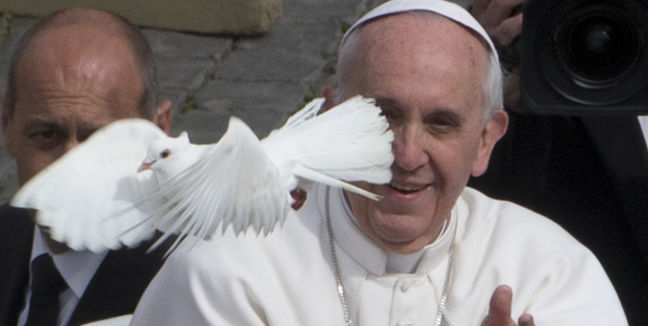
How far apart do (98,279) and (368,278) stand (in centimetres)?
60

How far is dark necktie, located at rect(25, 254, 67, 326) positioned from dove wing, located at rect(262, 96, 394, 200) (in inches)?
32.9

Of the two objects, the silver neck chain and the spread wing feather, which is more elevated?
the spread wing feather

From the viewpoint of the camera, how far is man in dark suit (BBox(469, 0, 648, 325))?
159 inches

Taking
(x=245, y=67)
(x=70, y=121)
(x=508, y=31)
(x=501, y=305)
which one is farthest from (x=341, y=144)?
(x=245, y=67)

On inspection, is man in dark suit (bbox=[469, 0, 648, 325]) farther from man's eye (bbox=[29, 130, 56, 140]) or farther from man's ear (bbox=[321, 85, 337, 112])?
man's eye (bbox=[29, 130, 56, 140])

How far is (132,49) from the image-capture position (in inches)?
135

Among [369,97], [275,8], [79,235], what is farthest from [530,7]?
[275,8]

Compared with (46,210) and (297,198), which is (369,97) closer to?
(297,198)

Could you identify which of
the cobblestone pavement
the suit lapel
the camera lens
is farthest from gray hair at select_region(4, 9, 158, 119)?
the cobblestone pavement

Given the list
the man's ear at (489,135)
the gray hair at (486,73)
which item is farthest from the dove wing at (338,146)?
the man's ear at (489,135)

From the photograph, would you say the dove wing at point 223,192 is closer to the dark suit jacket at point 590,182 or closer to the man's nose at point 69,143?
the man's nose at point 69,143

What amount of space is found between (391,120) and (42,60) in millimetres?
912

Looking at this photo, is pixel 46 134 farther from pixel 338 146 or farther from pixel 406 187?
pixel 338 146

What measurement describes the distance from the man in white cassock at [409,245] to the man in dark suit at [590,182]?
80 cm
